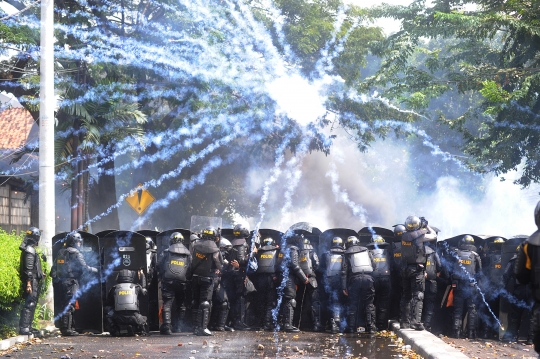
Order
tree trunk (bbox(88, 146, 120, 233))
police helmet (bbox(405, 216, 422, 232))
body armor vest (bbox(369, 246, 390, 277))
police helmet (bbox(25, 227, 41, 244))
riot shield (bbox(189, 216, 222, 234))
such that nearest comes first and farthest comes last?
police helmet (bbox(25, 227, 41, 244))
police helmet (bbox(405, 216, 422, 232))
body armor vest (bbox(369, 246, 390, 277))
riot shield (bbox(189, 216, 222, 234))
tree trunk (bbox(88, 146, 120, 233))

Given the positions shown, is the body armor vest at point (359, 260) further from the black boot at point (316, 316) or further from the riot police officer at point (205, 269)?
the riot police officer at point (205, 269)

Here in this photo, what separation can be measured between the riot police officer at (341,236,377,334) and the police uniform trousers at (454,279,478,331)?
53.3 inches


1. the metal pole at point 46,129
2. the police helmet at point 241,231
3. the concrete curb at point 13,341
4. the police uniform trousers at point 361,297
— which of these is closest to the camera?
the concrete curb at point 13,341

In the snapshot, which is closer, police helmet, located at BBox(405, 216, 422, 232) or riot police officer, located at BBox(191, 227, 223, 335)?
police helmet, located at BBox(405, 216, 422, 232)

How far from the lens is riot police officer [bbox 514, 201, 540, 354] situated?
21.9 feet

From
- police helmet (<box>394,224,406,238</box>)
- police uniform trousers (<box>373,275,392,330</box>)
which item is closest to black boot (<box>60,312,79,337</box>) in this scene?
police uniform trousers (<box>373,275,392,330</box>)

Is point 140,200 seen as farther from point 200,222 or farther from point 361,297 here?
point 361,297

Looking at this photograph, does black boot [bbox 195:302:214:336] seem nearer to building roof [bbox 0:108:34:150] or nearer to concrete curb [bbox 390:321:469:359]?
concrete curb [bbox 390:321:469:359]

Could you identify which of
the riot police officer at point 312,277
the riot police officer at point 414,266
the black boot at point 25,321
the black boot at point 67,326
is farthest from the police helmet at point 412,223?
the black boot at point 25,321

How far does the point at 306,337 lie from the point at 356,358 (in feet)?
9.07

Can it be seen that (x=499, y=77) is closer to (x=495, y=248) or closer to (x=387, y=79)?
(x=387, y=79)

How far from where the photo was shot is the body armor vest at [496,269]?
13.2 m

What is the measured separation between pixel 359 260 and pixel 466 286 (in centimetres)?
178

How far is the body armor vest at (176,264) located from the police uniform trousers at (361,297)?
2.78 m
